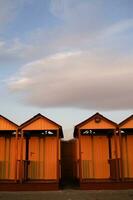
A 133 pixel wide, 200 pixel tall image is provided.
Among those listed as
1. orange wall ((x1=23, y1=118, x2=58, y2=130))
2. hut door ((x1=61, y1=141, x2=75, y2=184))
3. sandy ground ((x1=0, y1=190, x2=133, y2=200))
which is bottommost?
sandy ground ((x1=0, y1=190, x2=133, y2=200))

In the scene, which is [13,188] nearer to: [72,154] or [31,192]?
[31,192]

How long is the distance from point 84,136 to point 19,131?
16.5ft

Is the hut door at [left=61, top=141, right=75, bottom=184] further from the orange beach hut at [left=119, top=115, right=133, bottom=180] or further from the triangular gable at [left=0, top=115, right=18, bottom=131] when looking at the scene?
the triangular gable at [left=0, top=115, right=18, bottom=131]

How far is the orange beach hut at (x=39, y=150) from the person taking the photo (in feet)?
69.0

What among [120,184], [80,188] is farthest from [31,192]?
[120,184]

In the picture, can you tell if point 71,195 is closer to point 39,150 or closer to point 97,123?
point 97,123

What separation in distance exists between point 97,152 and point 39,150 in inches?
169

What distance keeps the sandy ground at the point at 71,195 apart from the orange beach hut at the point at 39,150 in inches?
105

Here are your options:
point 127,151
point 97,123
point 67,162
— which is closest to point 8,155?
point 67,162

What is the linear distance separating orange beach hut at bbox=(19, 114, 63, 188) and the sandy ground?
A: 2.68 m

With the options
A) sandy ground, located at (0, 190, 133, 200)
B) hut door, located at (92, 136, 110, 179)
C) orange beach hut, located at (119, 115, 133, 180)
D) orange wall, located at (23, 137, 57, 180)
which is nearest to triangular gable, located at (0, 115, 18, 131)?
orange wall, located at (23, 137, 57, 180)

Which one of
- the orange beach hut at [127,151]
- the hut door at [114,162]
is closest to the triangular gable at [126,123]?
the orange beach hut at [127,151]

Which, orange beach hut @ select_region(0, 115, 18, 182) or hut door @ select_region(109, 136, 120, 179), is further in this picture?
orange beach hut @ select_region(0, 115, 18, 182)

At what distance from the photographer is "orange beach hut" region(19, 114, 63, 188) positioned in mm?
21031
